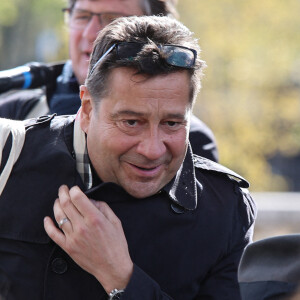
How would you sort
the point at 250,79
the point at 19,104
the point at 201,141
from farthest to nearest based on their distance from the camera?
the point at 250,79 → the point at 19,104 → the point at 201,141

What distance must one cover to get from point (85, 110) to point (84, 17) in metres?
1.14

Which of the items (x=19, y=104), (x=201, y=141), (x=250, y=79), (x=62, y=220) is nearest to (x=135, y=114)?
(x=62, y=220)

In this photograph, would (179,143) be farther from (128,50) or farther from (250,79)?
(250,79)

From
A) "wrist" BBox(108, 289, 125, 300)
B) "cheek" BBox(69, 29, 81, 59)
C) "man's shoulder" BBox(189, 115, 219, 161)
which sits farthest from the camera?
"cheek" BBox(69, 29, 81, 59)

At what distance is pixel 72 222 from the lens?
270cm

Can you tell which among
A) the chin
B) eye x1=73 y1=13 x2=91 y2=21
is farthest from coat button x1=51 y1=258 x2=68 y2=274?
eye x1=73 y1=13 x2=91 y2=21

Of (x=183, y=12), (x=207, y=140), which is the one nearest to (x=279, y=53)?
(x=183, y=12)

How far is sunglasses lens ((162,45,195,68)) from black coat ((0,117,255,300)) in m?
0.51

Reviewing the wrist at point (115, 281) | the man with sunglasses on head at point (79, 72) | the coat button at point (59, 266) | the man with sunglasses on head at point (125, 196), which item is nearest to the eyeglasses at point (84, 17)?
the man with sunglasses on head at point (79, 72)

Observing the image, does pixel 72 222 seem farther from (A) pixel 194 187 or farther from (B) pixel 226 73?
(B) pixel 226 73

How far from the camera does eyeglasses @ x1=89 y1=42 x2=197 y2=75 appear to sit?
2.69 m

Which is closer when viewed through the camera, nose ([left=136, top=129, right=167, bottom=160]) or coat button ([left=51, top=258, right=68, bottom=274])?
nose ([left=136, top=129, right=167, bottom=160])

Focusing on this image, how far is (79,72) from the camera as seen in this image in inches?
153

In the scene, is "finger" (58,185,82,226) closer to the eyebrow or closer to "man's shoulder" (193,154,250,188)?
the eyebrow
